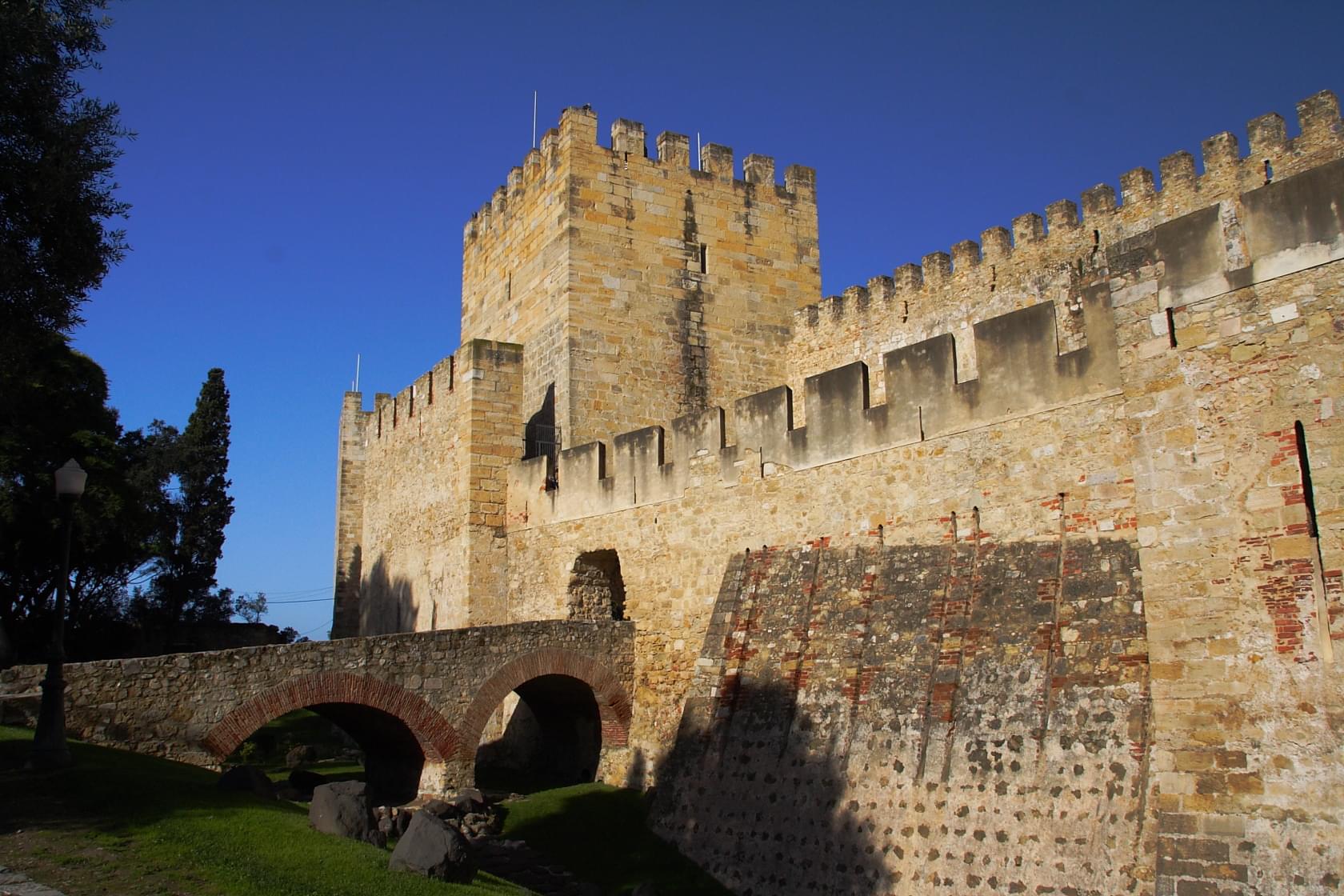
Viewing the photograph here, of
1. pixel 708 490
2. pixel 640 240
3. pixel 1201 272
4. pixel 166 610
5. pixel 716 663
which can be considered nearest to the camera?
pixel 1201 272

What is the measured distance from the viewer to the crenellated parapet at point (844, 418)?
11.9 meters

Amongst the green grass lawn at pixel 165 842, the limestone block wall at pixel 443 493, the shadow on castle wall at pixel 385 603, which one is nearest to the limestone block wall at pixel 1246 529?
the green grass lawn at pixel 165 842

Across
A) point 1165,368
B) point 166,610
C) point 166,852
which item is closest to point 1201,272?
point 1165,368

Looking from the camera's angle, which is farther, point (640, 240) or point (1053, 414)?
point (640, 240)

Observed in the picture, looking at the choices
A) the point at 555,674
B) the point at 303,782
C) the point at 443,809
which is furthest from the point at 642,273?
the point at 443,809

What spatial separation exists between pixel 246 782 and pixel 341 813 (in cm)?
165

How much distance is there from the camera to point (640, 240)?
21656mm

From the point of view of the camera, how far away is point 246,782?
38.8 ft

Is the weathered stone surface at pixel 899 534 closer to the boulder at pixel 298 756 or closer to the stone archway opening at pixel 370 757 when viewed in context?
the stone archway opening at pixel 370 757

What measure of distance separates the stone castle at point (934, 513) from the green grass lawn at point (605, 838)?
13.4 inches

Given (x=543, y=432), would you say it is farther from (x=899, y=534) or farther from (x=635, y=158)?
(x=899, y=534)

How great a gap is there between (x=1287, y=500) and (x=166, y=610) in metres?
34.6

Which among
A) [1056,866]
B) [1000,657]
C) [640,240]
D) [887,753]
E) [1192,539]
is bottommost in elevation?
[1056,866]

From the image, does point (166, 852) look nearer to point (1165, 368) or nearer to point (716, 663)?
point (716, 663)
